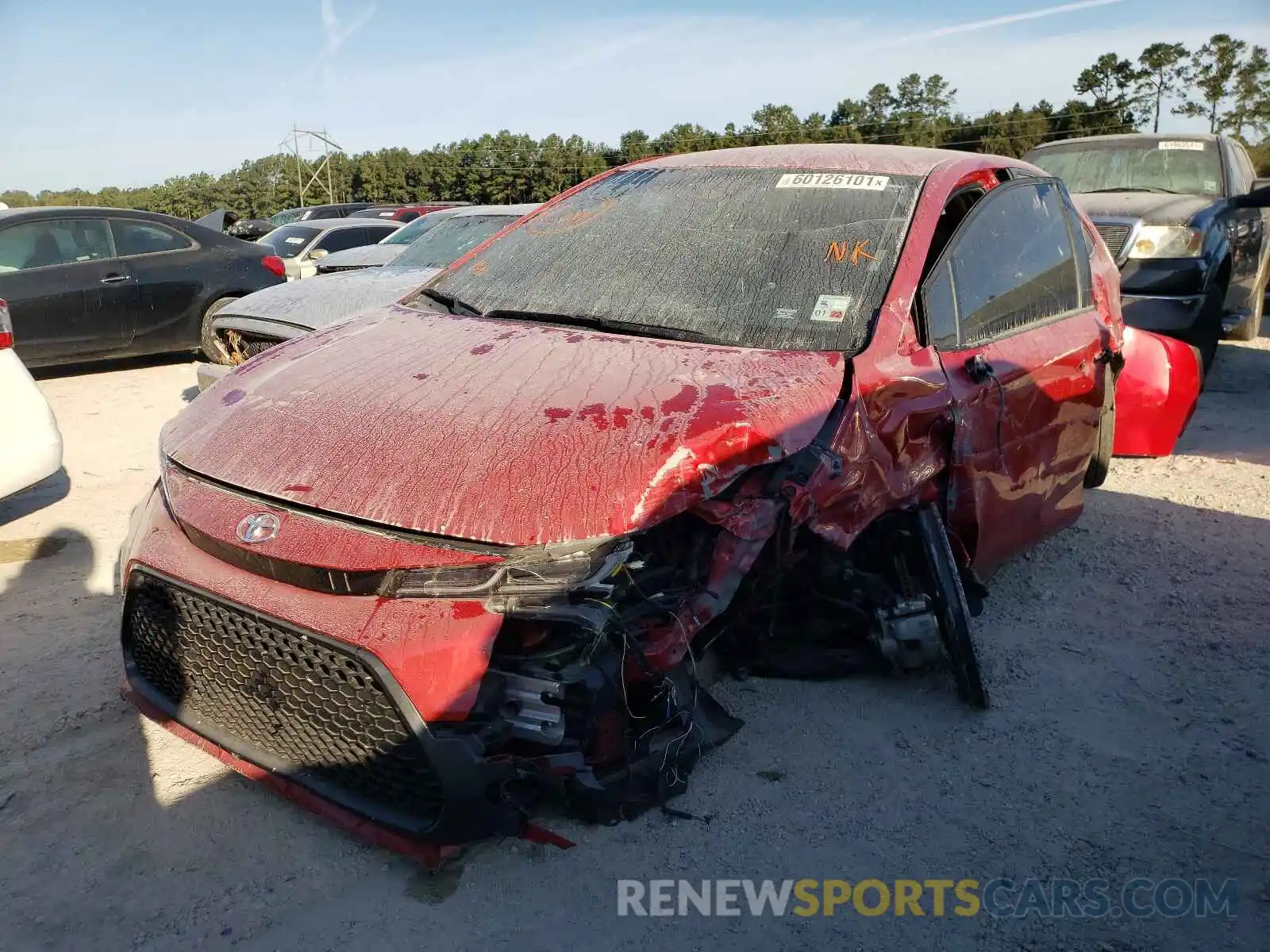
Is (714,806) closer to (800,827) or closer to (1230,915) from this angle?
(800,827)

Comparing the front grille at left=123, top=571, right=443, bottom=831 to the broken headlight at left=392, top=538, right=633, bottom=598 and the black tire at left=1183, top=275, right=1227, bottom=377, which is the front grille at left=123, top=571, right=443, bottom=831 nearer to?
the broken headlight at left=392, top=538, right=633, bottom=598

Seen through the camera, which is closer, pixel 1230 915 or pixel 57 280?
pixel 1230 915

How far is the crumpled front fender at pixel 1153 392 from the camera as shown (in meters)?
5.12

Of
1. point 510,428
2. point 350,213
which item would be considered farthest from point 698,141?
point 510,428

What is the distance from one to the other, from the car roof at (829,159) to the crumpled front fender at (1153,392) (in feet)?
6.12

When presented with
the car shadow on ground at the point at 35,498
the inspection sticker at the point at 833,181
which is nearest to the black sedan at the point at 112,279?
the car shadow on ground at the point at 35,498

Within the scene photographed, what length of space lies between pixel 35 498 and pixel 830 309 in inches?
168

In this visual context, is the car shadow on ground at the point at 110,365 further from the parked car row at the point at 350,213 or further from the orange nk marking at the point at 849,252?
the orange nk marking at the point at 849,252

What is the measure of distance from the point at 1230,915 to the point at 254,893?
2265 millimetres

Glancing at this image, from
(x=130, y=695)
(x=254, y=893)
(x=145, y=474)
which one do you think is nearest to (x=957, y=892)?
(x=254, y=893)

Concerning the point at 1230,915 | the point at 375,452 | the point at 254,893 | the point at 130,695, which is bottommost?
the point at 1230,915

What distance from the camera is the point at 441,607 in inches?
86.2

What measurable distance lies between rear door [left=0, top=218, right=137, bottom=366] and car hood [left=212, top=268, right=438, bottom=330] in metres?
2.20

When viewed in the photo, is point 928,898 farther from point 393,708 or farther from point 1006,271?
point 1006,271
